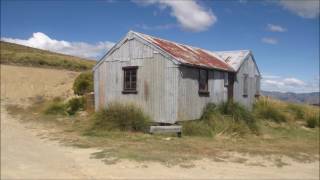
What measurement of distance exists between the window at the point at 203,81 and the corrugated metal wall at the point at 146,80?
1902 millimetres

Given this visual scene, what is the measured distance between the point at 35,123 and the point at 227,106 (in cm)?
820

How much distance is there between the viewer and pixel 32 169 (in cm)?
849

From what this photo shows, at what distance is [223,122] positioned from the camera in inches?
664

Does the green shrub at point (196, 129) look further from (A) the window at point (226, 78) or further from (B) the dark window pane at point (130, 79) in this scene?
(A) the window at point (226, 78)

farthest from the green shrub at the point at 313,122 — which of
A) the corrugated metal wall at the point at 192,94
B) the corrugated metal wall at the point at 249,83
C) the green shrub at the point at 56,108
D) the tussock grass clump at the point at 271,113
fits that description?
the green shrub at the point at 56,108

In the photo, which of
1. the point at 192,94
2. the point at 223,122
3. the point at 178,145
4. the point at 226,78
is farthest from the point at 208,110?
the point at 178,145

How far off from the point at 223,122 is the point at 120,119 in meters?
4.19

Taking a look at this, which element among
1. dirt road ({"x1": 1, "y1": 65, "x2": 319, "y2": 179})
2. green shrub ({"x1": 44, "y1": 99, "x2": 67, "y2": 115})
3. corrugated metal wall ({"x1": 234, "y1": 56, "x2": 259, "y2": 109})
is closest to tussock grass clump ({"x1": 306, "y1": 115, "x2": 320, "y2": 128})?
corrugated metal wall ({"x1": 234, "y1": 56, "x2": 259, "y2": 109})

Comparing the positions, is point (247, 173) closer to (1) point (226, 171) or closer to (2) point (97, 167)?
(1) point (226, 171)

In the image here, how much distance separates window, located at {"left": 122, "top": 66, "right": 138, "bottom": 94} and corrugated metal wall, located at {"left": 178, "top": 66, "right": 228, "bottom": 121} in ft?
7.53

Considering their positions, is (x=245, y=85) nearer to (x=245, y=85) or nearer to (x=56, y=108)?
(x=245, y=85)

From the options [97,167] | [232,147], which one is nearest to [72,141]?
[97,167]

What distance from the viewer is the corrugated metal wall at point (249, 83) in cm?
2258

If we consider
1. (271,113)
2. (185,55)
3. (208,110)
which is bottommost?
(271,113)
